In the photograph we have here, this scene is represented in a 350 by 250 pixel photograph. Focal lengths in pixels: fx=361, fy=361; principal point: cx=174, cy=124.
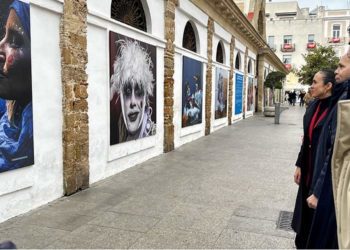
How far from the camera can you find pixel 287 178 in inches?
267

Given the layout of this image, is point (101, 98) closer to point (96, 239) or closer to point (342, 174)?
point (96, 239)

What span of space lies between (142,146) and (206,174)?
1.68 meters

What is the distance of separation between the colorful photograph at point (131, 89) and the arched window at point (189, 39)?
118 inches

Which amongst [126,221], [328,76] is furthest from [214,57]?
[328,76]

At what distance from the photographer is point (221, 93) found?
49.2 feet

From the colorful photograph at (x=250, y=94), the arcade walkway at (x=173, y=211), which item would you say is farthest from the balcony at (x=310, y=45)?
the arcade walkway at (x=173, y=211)

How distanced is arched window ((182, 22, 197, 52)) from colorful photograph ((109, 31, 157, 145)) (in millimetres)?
2986

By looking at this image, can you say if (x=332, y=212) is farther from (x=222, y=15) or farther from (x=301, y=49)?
(x=301, y=49)

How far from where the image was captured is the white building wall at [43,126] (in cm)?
447

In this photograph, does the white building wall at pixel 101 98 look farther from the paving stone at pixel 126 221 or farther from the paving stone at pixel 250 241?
the paving stone at pixel 250 241

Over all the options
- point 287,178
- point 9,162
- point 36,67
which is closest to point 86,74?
point 36,67

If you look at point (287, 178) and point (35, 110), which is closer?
point (35, 110)

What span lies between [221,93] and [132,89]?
321 inches

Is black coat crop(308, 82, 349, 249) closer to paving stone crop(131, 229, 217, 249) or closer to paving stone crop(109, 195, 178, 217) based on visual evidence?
paving stone crop(131, 229, 217, 249)
